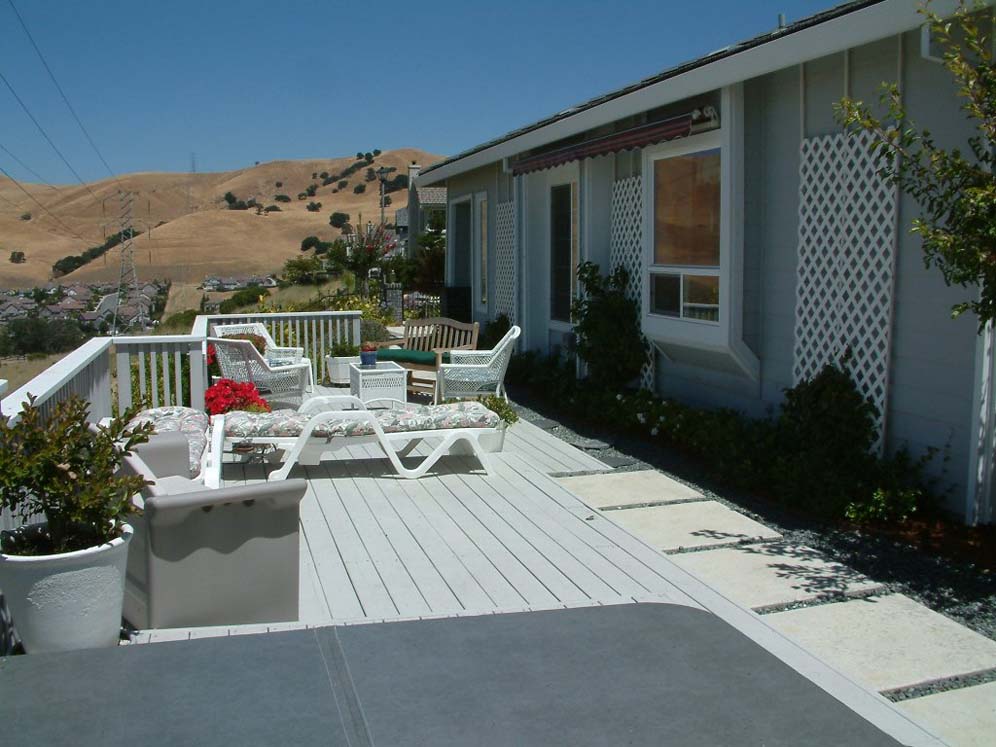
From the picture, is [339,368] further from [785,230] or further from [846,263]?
[846,263]

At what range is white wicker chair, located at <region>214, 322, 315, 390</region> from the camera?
33.4 feet

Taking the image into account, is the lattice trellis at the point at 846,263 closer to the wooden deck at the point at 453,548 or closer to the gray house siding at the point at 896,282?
the gray house siding at the point at 896,282

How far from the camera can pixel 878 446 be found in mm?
6324

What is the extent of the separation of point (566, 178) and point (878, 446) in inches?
222

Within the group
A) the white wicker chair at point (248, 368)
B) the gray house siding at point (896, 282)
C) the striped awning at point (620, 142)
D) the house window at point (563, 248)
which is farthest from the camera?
the house window at point (563, 248)

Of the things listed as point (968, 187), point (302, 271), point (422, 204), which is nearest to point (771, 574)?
point (968, 187)

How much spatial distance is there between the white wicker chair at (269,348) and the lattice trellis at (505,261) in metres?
3.00

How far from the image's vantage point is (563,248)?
1110cm

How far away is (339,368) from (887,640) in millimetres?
8245

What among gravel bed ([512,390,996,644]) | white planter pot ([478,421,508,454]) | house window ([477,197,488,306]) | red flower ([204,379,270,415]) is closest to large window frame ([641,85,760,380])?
gravel bed ([512,390,996,644])

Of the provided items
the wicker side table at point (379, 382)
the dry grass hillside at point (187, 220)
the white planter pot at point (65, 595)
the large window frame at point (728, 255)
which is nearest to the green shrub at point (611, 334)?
the large window frame at point (728, 255)

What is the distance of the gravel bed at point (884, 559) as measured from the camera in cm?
457

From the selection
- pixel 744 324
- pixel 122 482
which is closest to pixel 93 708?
pixel 122 482

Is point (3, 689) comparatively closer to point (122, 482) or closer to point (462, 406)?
point (122, 482)
